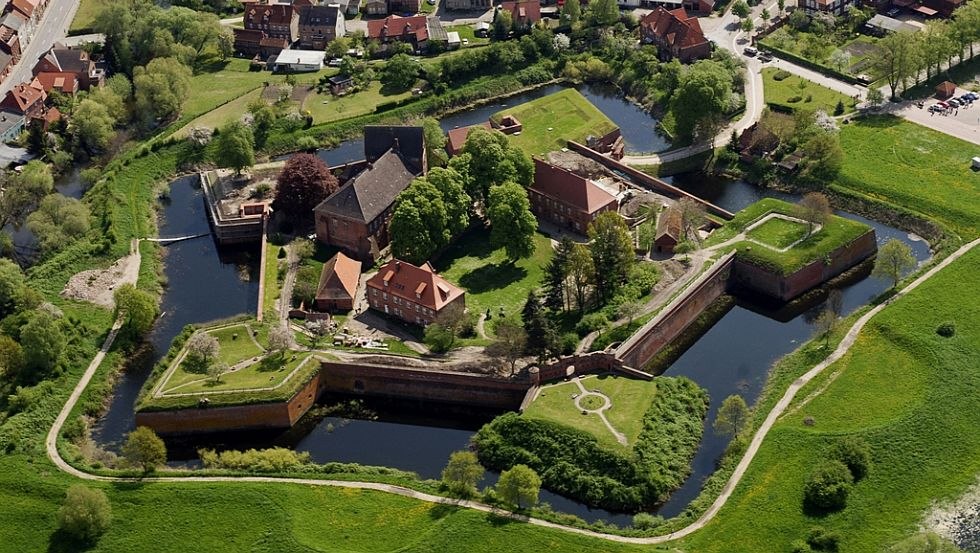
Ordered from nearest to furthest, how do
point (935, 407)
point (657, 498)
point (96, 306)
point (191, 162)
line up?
1. point (657, 498)
2. point (935, 407)
3. point (96, 306)
4. point (191, 162)

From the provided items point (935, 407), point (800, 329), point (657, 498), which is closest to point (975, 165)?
point (800, 329)

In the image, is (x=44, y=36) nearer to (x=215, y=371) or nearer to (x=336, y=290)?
(x=336, y=290)

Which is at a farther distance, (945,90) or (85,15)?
(85,15)

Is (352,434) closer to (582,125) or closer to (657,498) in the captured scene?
(657,498)

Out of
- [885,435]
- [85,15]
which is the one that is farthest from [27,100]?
[885,435]

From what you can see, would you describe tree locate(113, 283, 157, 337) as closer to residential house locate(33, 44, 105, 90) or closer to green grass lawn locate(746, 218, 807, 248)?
residential house locate(33, 44, 105, 90)

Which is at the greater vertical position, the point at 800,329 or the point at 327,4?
the point at 327,4

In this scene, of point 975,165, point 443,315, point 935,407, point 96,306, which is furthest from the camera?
point 975,165
